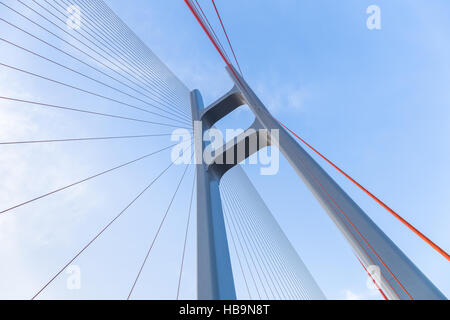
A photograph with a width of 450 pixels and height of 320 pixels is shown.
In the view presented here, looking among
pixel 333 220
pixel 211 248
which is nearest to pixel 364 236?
pixel 333 220

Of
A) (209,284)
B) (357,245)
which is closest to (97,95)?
(209,284)

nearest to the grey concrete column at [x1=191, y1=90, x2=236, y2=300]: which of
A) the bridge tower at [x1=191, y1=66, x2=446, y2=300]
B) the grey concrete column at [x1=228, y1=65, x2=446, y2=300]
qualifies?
the bridge tower at [x1=191, y1=66, x2=446, y2=300]

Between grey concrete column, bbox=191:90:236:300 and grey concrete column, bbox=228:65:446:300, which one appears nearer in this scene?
grey concrete column, bbox=228:65:446:300

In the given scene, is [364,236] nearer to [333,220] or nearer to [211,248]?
[333,220]

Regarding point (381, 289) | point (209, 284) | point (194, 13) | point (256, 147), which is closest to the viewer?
point (381, 289)

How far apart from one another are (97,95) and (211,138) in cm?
164

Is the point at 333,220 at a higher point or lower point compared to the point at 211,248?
higher

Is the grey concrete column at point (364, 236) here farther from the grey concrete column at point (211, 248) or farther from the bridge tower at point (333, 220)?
the grey concrete column at point (211, 248)

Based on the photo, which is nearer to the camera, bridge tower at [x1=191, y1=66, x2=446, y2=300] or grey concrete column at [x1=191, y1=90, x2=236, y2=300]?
bridge tower at [x1=191, y1=66, x2=446, y2=300]

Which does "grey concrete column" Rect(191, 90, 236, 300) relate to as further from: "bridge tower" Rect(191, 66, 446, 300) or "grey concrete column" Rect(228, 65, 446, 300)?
"grey concrete column" Rect(228, 65, 446, 300)
